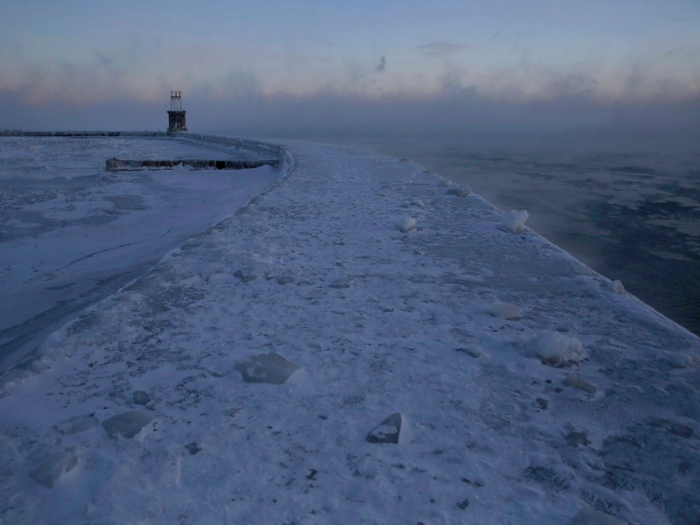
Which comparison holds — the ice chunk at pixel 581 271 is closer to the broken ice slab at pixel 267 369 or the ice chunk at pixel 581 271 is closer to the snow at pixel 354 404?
the snow at pixel 354 404

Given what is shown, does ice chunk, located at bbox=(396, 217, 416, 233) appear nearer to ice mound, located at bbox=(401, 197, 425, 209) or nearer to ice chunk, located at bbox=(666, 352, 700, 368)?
ice mound, located at bbox=(401, 197, 425, 209)

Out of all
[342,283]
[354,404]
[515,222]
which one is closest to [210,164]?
[515,222]

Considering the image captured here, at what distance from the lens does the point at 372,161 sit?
9031 mm

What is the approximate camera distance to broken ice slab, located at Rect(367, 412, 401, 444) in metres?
1.31

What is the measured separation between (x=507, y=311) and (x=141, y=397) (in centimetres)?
159

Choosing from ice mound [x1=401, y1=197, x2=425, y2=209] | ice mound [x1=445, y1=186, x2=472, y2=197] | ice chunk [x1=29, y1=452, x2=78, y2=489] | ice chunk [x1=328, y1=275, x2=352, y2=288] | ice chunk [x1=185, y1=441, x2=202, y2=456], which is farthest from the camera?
ice mound [x1=445, y1=186, x2=472, y2=197]

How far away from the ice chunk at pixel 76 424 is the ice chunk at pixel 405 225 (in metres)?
2.63

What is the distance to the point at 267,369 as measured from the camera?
1.62 meters

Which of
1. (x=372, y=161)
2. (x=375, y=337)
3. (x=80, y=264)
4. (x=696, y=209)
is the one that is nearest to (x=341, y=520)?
(x=375, y=337)

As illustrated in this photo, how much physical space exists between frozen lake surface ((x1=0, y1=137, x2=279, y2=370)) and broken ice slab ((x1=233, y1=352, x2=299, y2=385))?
143 centimetres

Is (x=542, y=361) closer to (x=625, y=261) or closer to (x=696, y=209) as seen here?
(x=625, y=261)

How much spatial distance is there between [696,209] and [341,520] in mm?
12528

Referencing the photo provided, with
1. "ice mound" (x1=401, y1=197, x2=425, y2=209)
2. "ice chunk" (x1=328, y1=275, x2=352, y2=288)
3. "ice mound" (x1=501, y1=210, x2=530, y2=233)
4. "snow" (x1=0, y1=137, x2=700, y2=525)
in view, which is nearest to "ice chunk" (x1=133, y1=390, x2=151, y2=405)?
"snow" (x1=0, y1=137, x2=700, y2=525)

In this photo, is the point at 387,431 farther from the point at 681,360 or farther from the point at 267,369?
the point at 681,360
